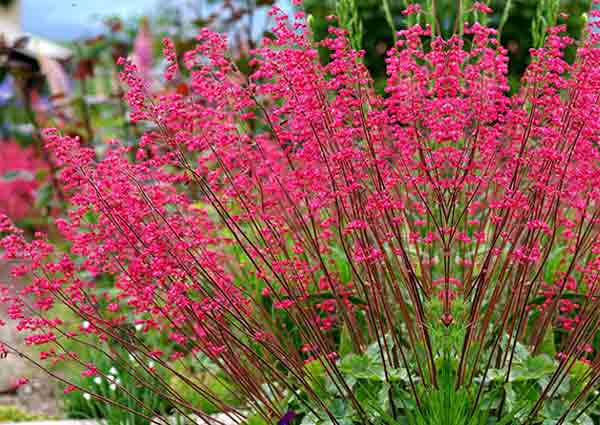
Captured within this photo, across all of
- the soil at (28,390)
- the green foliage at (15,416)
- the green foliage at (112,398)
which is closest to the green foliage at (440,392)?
the green foliage at (112,398)

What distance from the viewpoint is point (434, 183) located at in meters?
2.63

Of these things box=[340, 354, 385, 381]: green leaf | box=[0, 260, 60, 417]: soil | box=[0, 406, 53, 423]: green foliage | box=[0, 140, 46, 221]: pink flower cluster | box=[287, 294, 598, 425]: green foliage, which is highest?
box=[340, 354, 385, 381]: green leaf

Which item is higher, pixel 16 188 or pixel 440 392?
pixel 440 392

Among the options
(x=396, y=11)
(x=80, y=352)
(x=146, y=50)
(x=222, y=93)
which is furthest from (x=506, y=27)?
(x=222, y=93)

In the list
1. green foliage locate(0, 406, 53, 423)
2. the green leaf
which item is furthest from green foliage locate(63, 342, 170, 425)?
the green leaf

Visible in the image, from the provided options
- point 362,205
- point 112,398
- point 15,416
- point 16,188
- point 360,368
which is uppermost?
point 362,205

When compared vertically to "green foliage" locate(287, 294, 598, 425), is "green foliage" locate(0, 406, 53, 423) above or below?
below

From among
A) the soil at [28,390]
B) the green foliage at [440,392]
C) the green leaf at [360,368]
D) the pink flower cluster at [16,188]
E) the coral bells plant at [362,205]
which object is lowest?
the pink flower cluster at [16,188]

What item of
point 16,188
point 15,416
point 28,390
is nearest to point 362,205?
point 15,416

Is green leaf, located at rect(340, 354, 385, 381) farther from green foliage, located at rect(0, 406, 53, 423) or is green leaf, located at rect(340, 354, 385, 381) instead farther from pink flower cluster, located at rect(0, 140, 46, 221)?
pink flower cluster, located at rect(0, 140, 46, 221)

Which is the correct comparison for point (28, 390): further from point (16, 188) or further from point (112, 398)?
point (16, 188)

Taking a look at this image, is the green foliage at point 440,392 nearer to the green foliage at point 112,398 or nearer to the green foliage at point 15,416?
the green foliage at point 112,398

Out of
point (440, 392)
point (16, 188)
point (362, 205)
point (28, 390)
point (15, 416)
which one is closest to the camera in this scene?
point (440, 392)

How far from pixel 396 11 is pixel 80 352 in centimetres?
598
